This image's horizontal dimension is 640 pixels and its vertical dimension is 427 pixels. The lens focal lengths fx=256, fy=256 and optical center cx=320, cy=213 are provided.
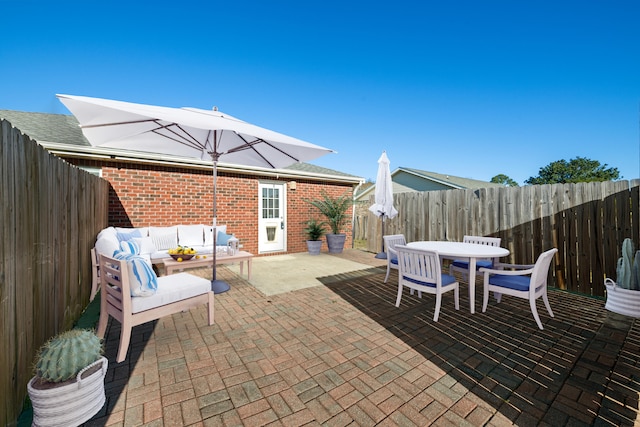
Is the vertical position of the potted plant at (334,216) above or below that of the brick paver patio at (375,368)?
above

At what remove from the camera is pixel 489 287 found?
3.70 m

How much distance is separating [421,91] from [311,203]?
9590 mm

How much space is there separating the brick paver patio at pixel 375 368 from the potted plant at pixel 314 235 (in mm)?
Result: 4797

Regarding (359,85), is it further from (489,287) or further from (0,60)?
(0,60)

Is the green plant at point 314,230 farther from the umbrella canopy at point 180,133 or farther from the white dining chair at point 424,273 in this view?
the white dining chair at point 424,273

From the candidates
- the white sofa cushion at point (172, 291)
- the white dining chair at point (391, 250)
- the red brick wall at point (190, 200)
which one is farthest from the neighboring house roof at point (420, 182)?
the white sofa cushion at point (172, 291)

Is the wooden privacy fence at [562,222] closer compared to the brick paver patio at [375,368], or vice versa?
the brick paver patio at [375,368]

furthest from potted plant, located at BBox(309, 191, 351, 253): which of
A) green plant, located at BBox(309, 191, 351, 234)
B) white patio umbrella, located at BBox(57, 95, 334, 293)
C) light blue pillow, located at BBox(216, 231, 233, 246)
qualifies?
white patio umbrella, located at BBox(57, 95, 334, 293)

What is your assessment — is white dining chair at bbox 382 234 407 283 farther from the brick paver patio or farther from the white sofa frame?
the white sofa frame

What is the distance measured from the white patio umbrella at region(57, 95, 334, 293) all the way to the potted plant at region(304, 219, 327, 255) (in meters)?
3.68

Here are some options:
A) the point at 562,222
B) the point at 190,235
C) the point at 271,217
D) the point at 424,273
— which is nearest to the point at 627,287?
the point at 562,222

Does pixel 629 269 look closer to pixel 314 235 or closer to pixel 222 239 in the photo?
pixel 314 235

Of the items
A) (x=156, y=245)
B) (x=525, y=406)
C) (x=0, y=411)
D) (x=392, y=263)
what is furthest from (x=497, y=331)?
(x=156, y=245)

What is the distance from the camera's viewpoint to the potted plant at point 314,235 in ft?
28.6
